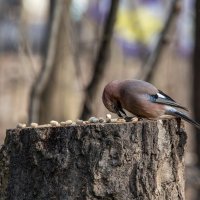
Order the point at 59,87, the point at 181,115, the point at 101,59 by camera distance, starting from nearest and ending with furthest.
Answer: the point at 181,115 → the point at 101,59 → the point at 59,87

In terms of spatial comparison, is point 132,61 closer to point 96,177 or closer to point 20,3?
point 20,3

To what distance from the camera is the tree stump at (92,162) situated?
3779 millimetres

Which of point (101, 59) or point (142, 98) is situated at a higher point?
point (101, 59)

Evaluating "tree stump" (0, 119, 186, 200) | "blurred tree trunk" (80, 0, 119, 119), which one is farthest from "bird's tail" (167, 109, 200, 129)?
"blurred tree trunk" (80, 0, 119, 119)

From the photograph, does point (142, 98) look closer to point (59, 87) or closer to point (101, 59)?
point (101, 59)

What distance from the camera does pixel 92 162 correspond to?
3770 millimetres

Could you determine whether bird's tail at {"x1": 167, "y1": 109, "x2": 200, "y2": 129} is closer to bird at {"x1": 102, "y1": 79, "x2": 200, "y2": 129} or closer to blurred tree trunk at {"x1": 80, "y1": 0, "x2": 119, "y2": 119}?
bird at {"x1": 102, "y1": 79, "x2": 200, "y2": 129}

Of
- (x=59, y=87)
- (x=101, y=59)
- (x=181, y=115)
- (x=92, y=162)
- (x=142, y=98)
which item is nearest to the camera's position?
(x=92, y=162)

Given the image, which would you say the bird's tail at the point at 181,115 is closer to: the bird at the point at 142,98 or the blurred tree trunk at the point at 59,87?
the bird at the point at 142,98

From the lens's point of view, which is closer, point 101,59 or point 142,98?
point 142,98

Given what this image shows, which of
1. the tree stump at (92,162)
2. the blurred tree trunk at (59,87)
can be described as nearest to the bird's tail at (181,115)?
the tree stump at (92,162)

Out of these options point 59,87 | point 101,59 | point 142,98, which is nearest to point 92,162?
point 142,98

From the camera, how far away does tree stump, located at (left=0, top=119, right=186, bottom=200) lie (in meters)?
3.78

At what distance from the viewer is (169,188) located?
3.99 metres
